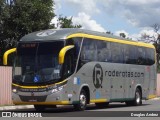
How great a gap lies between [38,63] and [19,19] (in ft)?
71.1

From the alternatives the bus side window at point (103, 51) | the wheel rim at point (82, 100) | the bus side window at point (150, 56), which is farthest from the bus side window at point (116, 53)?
the bus side window at point (150, 56)

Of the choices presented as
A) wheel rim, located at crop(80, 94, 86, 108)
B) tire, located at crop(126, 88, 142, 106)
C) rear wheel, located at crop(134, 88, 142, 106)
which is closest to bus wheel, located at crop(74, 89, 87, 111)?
wheel rim, located at crop(80, 94, 86, 108)

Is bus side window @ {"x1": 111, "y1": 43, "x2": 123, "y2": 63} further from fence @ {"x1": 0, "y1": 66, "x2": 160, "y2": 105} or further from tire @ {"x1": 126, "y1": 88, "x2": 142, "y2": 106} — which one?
fence @ {"x1": 0, "y1": 66, "x2": 160, "y2": 105}

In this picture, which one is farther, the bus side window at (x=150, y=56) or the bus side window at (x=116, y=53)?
the bus side window at (x=150, y=56)

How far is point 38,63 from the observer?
65.5ft

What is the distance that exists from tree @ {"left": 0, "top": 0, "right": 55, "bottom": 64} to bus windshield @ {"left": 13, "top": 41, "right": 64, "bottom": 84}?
67.2ft

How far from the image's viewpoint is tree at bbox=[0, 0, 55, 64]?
134 feet

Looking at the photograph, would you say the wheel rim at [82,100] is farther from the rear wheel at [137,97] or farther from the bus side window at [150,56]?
the bus side window at [150,56]

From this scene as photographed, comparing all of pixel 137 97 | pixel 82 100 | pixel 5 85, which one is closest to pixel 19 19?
pixel 5 85

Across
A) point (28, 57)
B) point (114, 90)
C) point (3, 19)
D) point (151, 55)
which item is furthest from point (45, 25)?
point (28, 57)

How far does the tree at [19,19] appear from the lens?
4094cm

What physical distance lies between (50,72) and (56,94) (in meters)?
0.97

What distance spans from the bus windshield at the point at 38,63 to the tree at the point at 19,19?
2048 centimetres

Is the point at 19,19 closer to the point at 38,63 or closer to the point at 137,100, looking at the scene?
the point at 137,100
